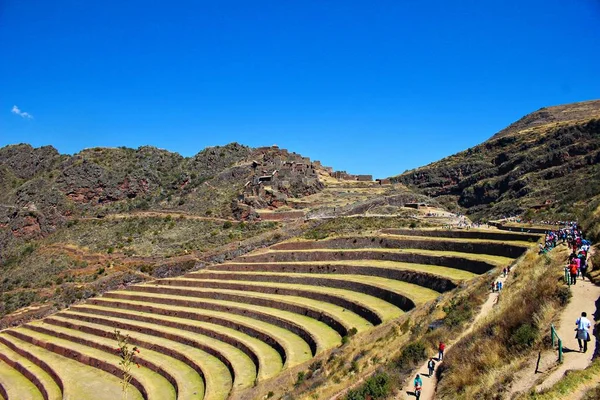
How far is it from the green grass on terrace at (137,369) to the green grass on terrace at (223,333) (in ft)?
7.04

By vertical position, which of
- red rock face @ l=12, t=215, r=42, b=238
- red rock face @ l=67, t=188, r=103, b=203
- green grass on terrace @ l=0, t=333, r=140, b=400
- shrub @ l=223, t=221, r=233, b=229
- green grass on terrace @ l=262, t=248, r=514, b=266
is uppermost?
red rock face @ l=67, t=188, r=103, b=203

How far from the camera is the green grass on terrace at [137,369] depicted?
20.0 metres

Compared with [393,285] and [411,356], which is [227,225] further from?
[411,356]

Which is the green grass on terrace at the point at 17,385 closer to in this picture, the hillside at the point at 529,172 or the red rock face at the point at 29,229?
the red rock face at the point at 29,229

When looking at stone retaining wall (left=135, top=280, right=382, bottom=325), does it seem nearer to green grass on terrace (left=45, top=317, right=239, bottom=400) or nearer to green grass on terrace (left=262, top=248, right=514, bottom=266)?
green grass on terrace (left=262, top=248, right=514, bottom=266)

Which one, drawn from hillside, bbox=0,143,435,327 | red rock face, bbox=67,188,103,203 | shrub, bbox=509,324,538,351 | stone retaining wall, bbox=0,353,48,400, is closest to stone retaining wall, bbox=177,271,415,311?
hillside, bbox=0,143,435,327

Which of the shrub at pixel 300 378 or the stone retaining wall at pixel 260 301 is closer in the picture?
the shrub at pixel 300 378

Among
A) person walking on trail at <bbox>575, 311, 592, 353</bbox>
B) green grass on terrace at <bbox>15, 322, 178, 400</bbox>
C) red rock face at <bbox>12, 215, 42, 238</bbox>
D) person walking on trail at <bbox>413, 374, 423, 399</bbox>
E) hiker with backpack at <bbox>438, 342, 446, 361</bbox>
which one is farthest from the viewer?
red rock face at <bbox>12, 215, 42, 238</bbox>

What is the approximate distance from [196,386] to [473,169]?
3055 inches

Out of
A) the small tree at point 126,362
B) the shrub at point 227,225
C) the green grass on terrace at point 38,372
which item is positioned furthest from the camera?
the shrub at point 227,225


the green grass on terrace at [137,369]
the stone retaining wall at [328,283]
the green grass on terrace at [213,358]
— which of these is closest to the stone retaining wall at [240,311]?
the green grass on terrace at [213,358]

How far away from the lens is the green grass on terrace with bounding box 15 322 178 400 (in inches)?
788

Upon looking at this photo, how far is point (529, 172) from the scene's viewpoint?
64.4 metres

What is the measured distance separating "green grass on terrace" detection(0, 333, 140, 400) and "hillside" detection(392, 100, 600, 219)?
28.4 metres
